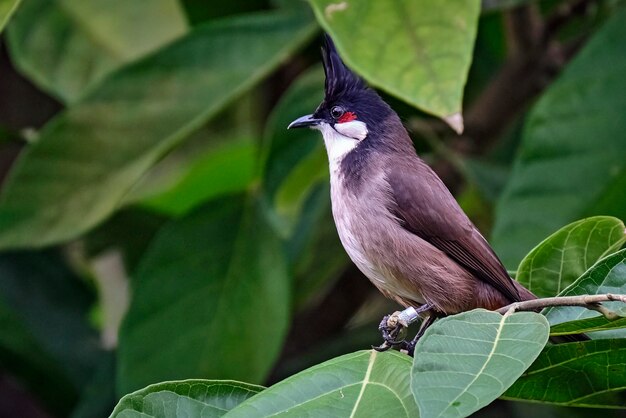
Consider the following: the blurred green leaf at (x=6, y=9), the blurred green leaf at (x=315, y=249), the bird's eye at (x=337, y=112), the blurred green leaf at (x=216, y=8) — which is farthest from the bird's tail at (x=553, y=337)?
the blurred green leaf at (x=216, y=8)

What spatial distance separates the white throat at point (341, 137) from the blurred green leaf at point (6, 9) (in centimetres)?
86

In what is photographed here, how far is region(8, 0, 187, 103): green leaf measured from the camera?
3.50 meters

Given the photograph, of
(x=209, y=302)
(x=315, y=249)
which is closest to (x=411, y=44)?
(x=209, y=302)

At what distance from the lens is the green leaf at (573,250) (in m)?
1.95

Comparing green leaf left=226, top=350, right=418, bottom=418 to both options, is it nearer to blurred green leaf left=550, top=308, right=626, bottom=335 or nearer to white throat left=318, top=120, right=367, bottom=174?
blurred green leaf left=550, top=308, right=626, bottom=335

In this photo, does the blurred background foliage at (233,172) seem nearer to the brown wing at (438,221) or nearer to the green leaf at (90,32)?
the green leaf at (90,32)

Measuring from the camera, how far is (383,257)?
234 centimetres

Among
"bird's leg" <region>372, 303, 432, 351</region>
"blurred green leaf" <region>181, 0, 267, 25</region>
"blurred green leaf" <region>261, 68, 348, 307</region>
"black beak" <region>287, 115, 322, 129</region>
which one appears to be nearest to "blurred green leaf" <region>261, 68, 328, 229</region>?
"blurred green leaf" <region>261, 68, 348, 307</region>

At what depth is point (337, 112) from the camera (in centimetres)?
268

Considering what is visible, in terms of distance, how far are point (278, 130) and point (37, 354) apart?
1128mm

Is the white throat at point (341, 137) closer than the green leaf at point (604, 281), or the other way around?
the green leaf at point (604, 281)

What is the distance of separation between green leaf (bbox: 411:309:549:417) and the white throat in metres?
1.03

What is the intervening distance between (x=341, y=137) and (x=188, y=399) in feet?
3.72

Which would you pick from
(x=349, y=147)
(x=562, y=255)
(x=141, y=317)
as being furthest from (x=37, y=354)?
(x=562, y=255)
